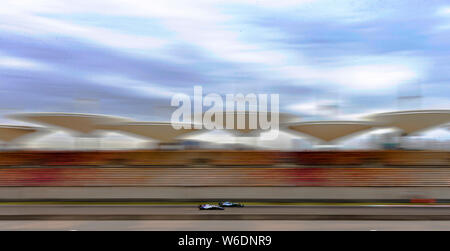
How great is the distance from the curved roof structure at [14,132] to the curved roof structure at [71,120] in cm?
727

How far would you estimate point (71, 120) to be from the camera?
101 ft

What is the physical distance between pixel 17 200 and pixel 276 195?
480 inches

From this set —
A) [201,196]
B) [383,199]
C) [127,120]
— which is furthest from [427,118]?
[127,120]

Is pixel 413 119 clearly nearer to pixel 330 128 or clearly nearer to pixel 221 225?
pixel 330 128

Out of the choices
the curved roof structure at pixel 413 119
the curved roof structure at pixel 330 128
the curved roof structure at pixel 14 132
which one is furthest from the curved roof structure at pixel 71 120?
the curved roof structure at pixel 413 119

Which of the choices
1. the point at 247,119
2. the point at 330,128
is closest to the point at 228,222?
the point at 247,119

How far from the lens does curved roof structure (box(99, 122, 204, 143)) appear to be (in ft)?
111

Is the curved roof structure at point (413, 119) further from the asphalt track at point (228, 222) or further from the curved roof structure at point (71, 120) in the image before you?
the curved roof structure at point (71, 120)

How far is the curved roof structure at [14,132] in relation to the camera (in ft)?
119

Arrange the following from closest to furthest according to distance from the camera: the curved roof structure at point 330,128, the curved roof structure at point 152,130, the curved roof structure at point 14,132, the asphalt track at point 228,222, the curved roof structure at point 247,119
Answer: the asphalt track at point 228,222
the curved roof structure at point 247,119
the curved roof structure at point 330,128
the curved roof structure at point 152,130
the curved roof structure at point 14,132

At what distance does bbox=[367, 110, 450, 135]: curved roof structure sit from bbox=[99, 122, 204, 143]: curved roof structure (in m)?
16.0

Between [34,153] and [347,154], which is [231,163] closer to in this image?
[347,154]

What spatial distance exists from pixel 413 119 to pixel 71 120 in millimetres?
27411

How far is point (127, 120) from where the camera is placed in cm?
3403
